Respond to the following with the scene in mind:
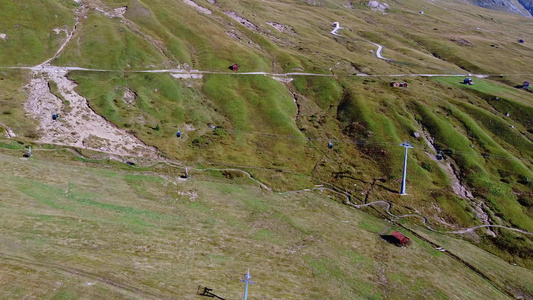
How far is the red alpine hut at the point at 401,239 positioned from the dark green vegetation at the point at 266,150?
307 centimetres

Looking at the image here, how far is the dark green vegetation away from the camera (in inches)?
2434

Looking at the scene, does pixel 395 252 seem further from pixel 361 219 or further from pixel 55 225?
pixel 55 225

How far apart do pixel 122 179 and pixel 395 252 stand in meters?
61.3

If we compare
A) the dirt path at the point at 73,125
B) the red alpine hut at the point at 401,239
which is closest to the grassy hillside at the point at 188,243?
the red alpine hut at the point at 401,239

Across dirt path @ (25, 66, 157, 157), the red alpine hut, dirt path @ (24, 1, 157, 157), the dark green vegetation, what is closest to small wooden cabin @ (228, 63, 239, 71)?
the dark green vegetation

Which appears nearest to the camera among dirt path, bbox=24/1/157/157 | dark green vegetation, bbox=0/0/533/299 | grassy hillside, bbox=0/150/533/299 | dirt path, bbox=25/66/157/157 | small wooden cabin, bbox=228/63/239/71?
grassy hillside, bbox=0/150/533/299

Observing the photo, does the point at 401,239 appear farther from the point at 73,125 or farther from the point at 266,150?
the point at 73,125

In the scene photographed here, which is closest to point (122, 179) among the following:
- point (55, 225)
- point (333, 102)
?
point (55, 225)

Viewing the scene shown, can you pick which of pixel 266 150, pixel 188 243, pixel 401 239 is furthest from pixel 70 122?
pixel 401 239

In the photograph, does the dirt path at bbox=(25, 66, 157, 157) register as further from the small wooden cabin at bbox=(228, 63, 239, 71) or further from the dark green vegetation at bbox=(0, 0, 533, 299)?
the small wooden cabin at bbox=(228, 63, 239, 71)

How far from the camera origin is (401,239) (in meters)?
77.7

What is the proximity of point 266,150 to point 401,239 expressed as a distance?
48.4 meters

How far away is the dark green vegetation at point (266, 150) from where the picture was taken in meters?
61.8

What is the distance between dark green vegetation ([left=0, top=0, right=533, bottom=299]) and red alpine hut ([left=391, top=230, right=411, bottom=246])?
3072 mm
